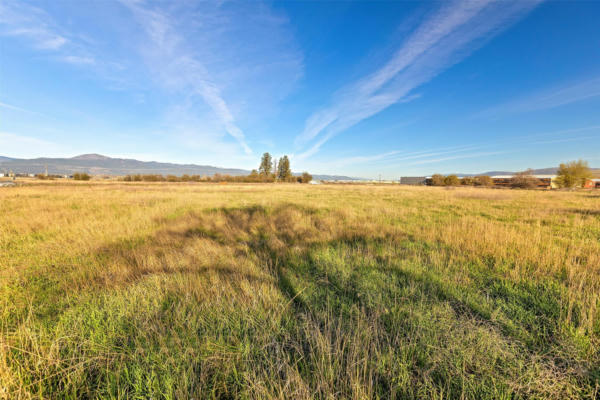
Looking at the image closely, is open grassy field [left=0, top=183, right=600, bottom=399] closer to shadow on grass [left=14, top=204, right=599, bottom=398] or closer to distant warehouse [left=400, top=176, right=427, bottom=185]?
shadow on grass [left=14, top=204, right=599, bottom=398]

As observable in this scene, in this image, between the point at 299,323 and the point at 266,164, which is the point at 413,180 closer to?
the point at 266,164

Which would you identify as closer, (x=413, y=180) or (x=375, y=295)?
(x=375, y=295)

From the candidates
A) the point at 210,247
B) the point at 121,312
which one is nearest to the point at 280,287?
the point at 121,312

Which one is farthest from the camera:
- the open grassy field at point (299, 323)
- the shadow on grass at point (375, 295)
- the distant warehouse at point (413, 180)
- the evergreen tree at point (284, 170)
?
the distant warehouse at point (413, 180)

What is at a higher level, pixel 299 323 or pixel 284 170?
pixel 284 170

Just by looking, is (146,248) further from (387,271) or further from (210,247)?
(387,271)

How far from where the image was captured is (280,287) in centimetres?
301

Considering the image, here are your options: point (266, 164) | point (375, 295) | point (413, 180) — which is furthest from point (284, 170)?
point (375, 295)

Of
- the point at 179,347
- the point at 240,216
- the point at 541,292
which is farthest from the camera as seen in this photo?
the point at 240,216

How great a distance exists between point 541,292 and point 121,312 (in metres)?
5.63

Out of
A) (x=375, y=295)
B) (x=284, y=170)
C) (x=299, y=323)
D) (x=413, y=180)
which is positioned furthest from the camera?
(x=413, y=180)

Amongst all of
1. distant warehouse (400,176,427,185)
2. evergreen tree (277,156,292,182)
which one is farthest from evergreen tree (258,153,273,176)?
distant warehouse (400,176,427,185)

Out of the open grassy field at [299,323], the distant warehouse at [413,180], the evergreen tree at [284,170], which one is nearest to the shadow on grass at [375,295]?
the open grassy field at [299,323]

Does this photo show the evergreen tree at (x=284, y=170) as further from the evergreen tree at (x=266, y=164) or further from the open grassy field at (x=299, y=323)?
the open grassy field at (x=299, y=323)
